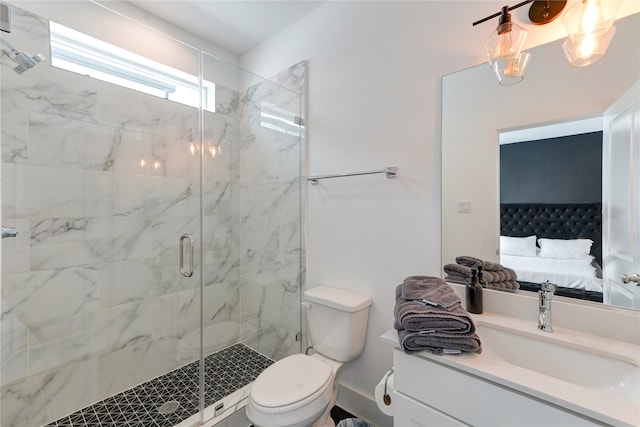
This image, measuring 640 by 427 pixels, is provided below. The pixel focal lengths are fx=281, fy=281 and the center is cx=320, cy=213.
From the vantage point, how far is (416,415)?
0.95m

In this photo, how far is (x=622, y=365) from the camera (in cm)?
85

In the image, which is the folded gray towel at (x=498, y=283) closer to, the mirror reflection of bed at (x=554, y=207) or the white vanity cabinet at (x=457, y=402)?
the mirror reflection of bed at (x=554, y=207)

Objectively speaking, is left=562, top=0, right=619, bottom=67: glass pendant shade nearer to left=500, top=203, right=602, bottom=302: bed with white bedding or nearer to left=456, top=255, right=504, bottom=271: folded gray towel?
left=500, top=203, right=602, bottom=302: bed with white bedding

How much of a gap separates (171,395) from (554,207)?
2295mm

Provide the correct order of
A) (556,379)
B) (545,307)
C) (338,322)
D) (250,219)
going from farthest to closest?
(250,219) < (338,322) < (545,307) < (556,379)

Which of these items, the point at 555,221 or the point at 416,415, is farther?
the point at 555,221

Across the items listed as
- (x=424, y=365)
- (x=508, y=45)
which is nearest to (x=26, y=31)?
(x=508, y=45)

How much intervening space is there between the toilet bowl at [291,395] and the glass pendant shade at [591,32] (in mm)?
1700

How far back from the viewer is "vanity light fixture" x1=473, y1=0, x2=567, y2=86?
1102mm

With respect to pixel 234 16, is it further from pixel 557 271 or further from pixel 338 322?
pixel 557 271

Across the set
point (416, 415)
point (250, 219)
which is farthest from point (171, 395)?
point (416, 415)

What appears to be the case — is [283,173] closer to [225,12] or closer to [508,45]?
[225,12]

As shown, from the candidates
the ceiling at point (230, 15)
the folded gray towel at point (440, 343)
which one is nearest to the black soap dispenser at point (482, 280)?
the folded gray towel at point (440, 343)

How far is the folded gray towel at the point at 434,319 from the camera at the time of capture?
36.3 inches
